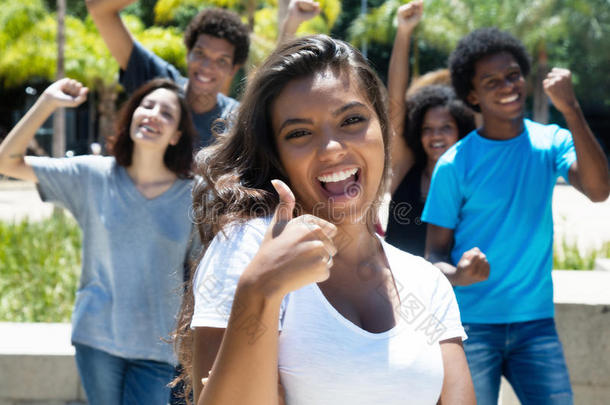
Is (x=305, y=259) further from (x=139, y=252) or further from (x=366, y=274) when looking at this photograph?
(x=139, y=252)

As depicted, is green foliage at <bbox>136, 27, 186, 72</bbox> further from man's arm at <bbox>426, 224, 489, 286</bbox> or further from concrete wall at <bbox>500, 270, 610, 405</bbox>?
man's arm at <bbox>426, 224, 489, 286</bbox>

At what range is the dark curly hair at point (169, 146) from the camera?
324 cm

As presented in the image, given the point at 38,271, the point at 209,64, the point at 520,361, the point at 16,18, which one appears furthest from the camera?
the point at 16,18

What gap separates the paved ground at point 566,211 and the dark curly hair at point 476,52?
3.33 feet

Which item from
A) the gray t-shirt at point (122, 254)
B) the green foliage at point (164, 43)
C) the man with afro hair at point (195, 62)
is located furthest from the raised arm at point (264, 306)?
the green foliage at point (164, 43)

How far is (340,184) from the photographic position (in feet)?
5.21

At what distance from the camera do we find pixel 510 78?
10.1 ft

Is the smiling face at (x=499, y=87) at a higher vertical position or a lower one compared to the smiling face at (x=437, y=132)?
higher

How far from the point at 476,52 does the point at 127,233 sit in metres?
1.70

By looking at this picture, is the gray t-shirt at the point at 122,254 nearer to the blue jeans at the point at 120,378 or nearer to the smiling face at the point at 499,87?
the blue jeans at the point at 120,378

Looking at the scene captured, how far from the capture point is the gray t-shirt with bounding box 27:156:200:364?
9.46 feet

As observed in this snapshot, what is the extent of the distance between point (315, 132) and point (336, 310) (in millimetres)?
386

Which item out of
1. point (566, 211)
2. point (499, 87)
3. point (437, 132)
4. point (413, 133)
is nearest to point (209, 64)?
point (413, 133)

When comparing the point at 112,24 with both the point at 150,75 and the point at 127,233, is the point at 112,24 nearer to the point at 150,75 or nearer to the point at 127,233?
the point at 150,75
